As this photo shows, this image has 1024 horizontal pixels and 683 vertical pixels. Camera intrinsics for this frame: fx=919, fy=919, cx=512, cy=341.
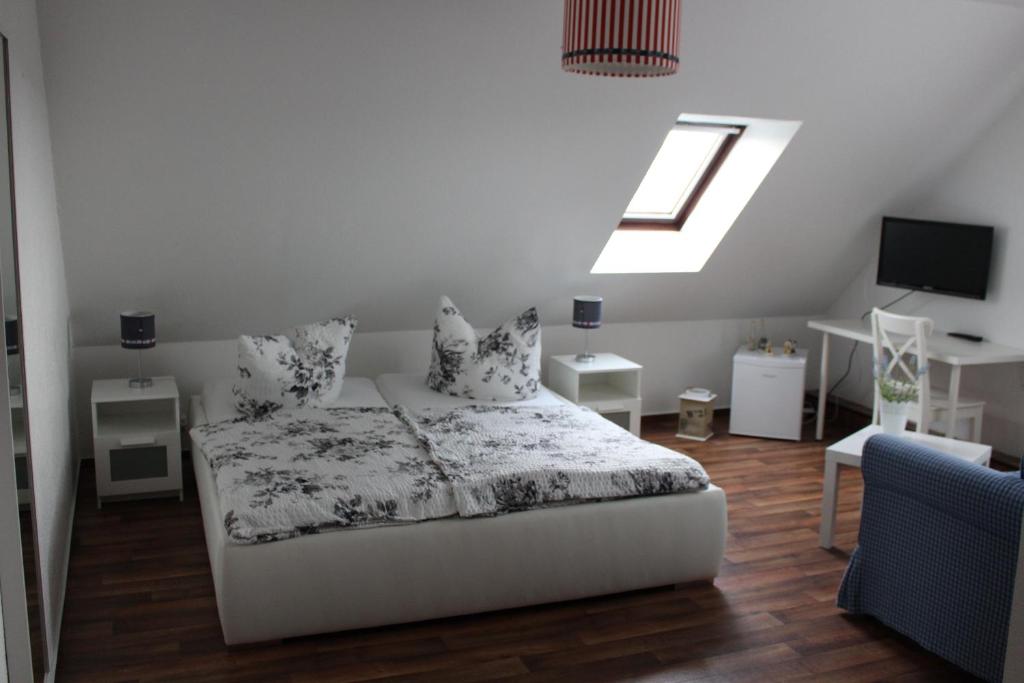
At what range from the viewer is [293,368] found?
4324mm

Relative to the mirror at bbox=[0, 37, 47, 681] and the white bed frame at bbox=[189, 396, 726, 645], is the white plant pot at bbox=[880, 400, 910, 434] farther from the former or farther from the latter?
the mirror at bbox=[0, 37, 47, 681]

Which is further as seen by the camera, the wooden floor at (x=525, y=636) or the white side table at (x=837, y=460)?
the white side table at (x=837, y=460)

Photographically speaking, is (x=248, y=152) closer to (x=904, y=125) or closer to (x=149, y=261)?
(x=149, y=261)

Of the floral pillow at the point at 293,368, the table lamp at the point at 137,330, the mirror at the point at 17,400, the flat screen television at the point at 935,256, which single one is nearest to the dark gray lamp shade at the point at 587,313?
the floral pillow at the point at 293,368

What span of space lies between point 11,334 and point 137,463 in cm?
195

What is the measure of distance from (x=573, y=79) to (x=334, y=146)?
1.11 m

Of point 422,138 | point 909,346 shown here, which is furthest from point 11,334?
point 909,346

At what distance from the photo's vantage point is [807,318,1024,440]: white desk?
188 inches

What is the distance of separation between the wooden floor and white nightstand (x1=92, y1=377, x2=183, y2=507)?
0.29 m

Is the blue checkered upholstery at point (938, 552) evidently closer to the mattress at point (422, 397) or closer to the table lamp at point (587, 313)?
the mattress at point (422, 397)

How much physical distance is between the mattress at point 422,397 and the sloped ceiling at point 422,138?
0.48m

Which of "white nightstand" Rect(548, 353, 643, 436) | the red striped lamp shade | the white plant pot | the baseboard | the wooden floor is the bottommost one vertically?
the wooden floor

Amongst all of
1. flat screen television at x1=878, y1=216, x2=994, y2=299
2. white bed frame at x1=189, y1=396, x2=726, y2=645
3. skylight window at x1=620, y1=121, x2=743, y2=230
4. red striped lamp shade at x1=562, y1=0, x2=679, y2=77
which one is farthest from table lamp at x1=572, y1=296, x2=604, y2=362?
red striped lamp shade at x1=562, y1=0, x2=679, y2=77

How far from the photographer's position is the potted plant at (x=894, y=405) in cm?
386
